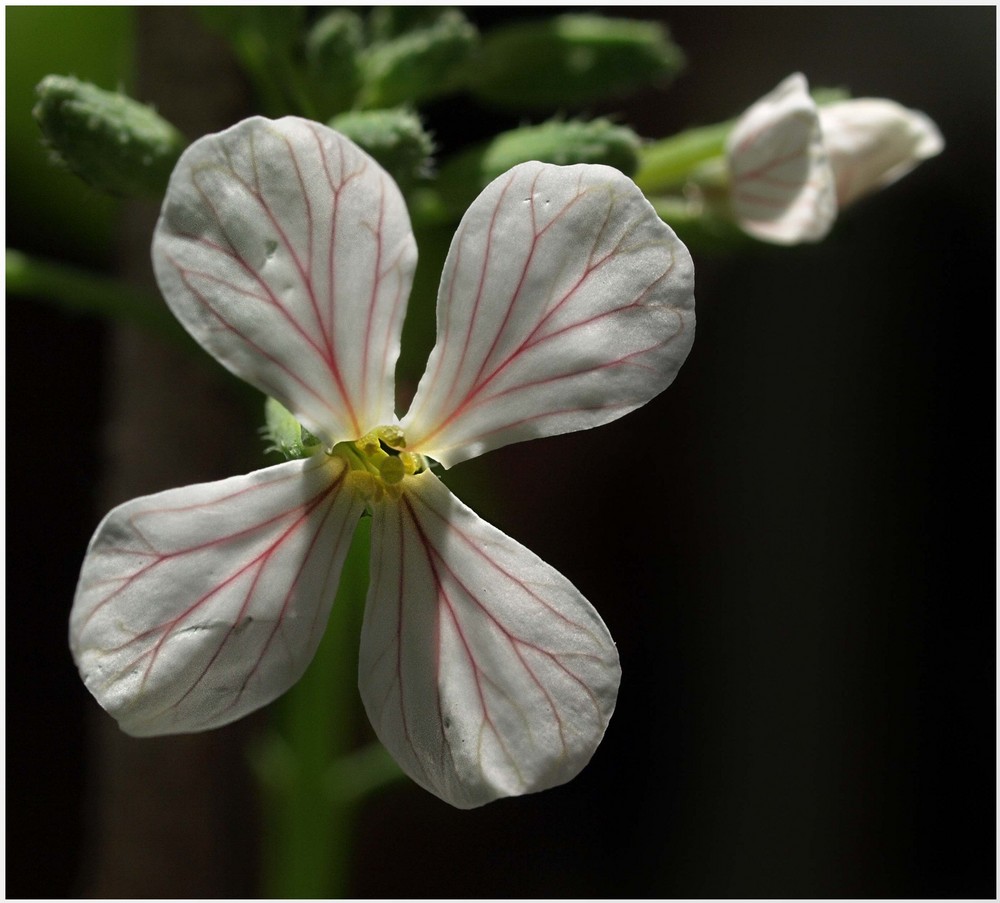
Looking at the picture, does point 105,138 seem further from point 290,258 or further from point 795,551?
point 795,551

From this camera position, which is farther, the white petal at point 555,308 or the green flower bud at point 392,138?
the green flower bud at point 392,138

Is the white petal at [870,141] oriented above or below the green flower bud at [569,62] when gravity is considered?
below

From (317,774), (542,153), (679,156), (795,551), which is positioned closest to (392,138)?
(542,153)

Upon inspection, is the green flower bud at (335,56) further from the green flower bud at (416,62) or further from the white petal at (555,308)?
the white petal at (555,308)

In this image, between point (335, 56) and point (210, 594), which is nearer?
point (210, 594)

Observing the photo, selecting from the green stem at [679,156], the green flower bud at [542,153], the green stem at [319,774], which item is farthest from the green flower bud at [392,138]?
the green stem at [319,774]

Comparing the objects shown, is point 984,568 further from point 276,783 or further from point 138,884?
point 138,884

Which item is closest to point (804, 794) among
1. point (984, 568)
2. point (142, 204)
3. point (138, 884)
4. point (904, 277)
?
point (984, 568)
